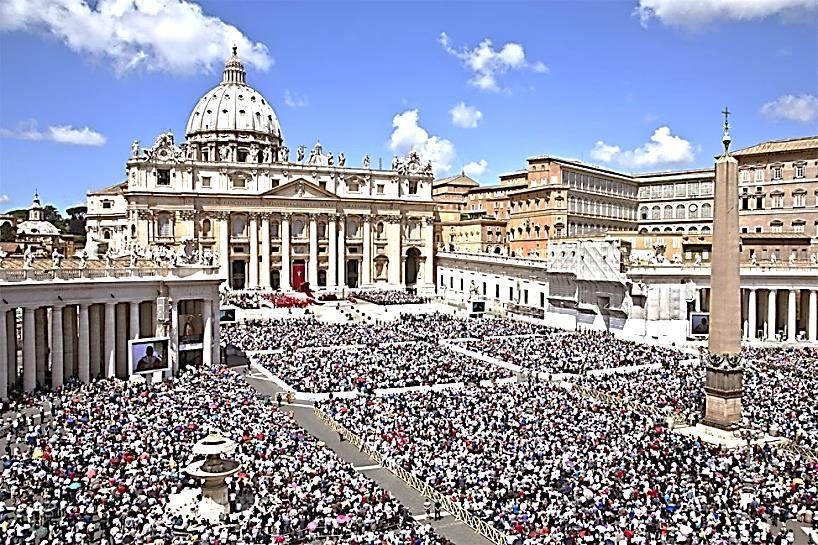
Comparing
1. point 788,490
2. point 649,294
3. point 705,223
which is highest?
point 705,223

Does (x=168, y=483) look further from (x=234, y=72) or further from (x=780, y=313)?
(x=234, y=72)

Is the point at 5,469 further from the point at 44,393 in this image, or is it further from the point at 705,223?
the point at 705,223

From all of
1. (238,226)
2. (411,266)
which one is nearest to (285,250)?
(238,226)

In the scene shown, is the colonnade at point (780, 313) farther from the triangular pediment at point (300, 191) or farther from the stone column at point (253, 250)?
the stone column at point (253, 250)

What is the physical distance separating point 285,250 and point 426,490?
73387 mm

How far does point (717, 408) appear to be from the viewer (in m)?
28.2

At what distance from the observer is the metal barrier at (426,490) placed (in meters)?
19.2

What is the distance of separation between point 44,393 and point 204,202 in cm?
5645

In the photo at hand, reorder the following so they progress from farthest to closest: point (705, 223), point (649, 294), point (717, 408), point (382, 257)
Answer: point (382, 257) < point (705, 223) < point (649, 294) < point (717, 408)

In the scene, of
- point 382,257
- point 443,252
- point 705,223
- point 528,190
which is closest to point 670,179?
point 705,223

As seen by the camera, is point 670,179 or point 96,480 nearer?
point 96,480

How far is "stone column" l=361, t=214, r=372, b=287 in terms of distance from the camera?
99.0 meters

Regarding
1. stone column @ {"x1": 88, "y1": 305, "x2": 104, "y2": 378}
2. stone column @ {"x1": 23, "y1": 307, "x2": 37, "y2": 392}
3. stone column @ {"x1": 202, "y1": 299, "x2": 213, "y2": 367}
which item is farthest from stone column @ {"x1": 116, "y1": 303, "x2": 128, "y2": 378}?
stone column @ {"x1": 23, "y1": 307, "x2": 37, "y2": 392}

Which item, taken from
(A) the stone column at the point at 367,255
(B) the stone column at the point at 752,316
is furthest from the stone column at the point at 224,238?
(B) the stone column at the point at 752,316
